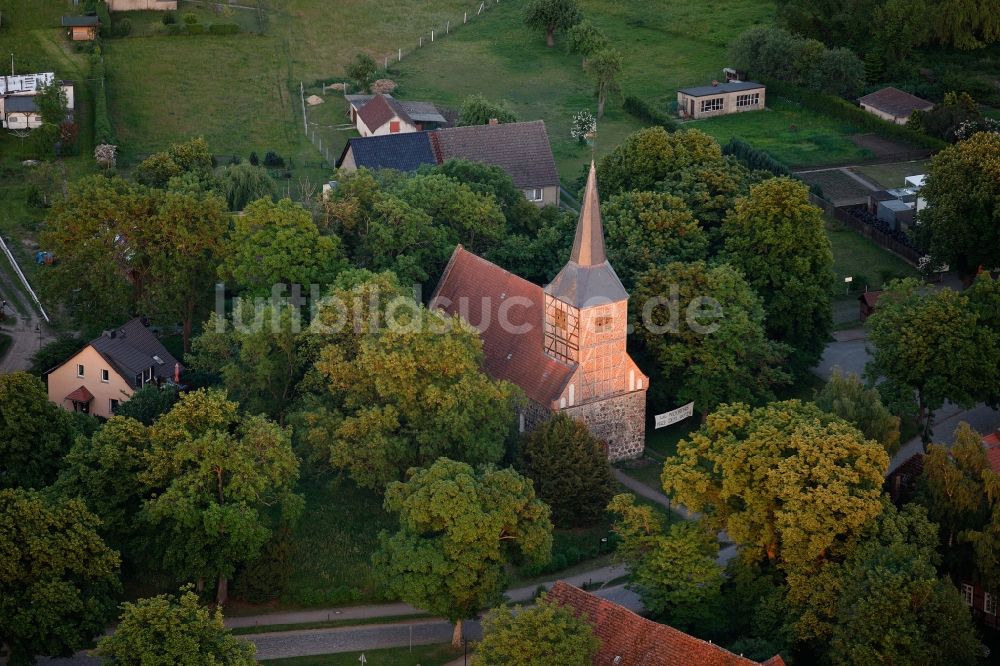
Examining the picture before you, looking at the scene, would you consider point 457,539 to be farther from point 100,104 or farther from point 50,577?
point 100,104

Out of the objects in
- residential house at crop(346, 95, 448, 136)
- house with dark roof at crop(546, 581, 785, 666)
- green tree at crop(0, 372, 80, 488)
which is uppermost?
residential house at crop(346, 95, 448, 136)

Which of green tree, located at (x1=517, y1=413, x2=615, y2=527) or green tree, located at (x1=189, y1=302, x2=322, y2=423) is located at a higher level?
green tree, located at (x1=189, y1=302, x2=322, y2=423)

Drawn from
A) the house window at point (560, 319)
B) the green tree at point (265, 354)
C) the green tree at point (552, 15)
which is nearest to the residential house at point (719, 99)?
the green tree at point (552, 15)

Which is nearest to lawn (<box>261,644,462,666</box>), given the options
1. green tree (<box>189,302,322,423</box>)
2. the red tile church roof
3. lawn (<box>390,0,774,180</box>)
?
the red tile church roof

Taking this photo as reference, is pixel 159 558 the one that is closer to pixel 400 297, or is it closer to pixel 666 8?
pixel 400 297

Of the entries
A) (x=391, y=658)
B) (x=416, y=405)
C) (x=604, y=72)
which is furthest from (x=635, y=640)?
(x=604, y=72)

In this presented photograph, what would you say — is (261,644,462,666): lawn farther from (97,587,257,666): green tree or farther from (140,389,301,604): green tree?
(97,587,257,666): green tree

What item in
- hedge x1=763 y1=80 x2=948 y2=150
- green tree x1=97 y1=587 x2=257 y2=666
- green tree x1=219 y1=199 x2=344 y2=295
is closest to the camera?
green tree x1=97 y1=587 x2=257 y2=666

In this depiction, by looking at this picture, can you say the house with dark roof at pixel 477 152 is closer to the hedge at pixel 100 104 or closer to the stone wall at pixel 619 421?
the hedge at pixel 100 104
